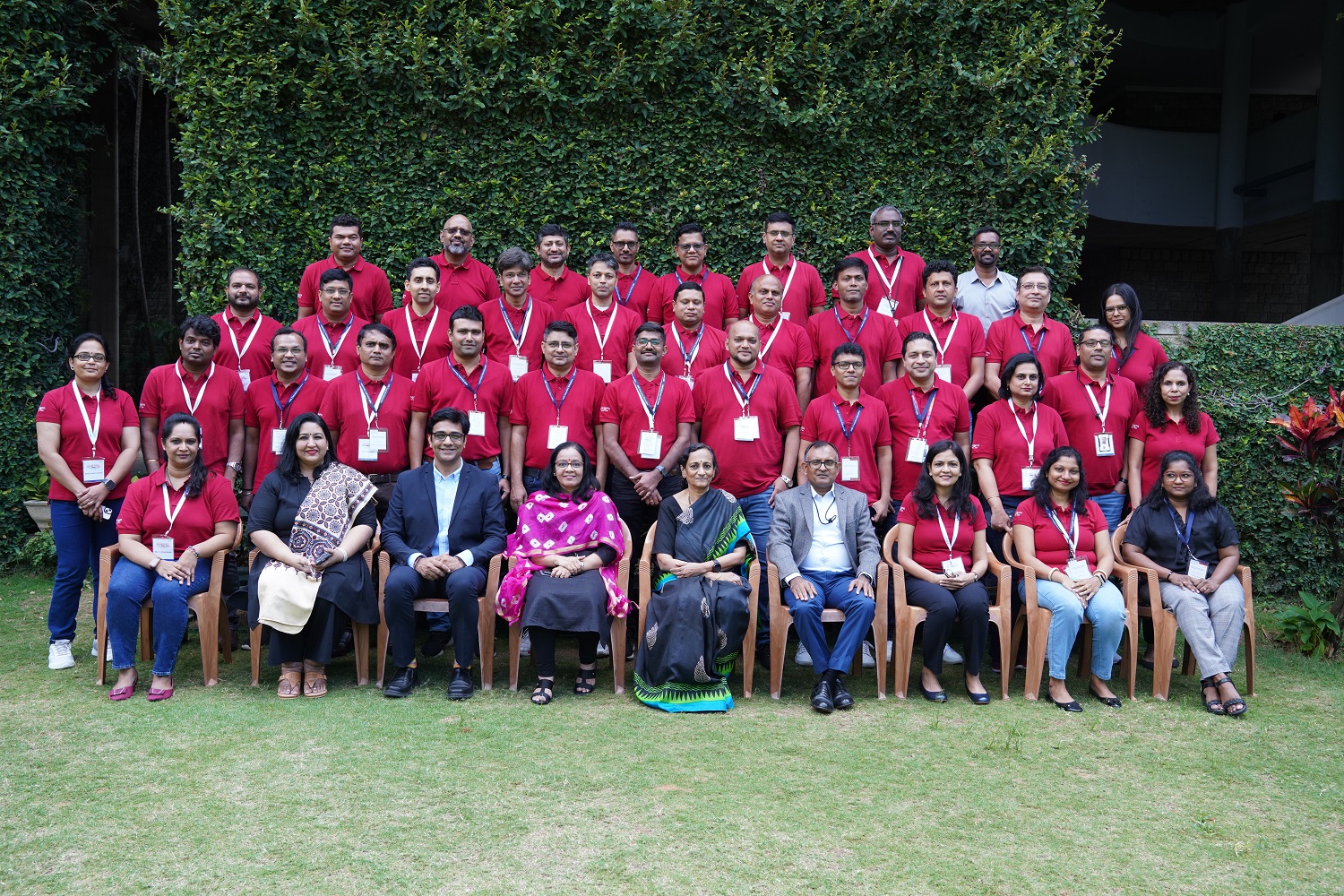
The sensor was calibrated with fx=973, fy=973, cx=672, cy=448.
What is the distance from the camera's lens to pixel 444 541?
5.02 m

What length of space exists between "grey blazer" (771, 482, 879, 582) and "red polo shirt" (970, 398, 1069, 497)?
0.88 meters

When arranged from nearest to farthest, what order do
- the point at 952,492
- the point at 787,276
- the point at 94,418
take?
the point at 952,492 < the point at 94,418 < the point at 787,276

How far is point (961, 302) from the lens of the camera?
21.0ft

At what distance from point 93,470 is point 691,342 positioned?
10.9ft

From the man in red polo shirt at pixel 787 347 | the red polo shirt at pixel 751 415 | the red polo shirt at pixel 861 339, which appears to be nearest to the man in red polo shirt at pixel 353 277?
the red polo shirt at pixel 751 415

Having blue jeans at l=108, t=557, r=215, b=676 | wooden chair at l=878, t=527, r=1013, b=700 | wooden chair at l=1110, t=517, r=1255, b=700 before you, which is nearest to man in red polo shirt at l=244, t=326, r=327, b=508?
blue jeans at l=108, t=557, r=215, b=676

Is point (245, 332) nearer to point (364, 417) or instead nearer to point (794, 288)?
point (364, 417)

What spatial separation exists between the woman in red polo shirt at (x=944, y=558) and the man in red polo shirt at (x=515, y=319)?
236 centimetres

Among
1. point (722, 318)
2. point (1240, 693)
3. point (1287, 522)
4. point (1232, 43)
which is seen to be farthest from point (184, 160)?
point (1232, 43)

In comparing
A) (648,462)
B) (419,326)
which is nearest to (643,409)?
(648,462)

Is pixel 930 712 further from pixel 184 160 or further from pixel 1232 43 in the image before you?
pixel 1232 43

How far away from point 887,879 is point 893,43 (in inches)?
238

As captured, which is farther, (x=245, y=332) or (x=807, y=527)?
(x=245, y=332)

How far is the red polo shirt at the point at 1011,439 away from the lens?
5364 mm
